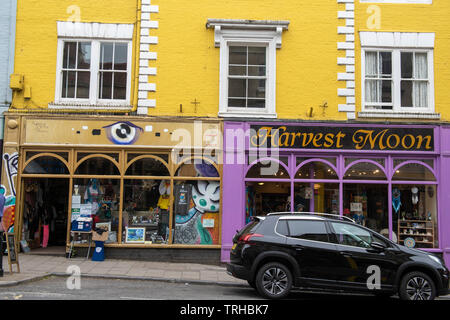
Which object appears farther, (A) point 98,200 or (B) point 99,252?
(A) point 98,200

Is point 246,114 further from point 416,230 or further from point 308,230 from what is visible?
point 416,230

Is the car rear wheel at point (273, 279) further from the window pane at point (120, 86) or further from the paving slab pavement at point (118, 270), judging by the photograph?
the window pane at point (120, 86)

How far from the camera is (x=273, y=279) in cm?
895

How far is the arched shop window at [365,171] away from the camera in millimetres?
13453

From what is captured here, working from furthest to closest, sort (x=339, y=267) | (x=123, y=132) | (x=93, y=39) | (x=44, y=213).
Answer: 1. (x=44, y=213)
2. (x=93, y=39)
3. (x=123, y=132)
4. (x=339, y=267)

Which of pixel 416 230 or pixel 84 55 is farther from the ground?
pixel 84 55

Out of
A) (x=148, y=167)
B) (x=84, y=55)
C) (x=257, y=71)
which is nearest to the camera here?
(x=148, y=167)

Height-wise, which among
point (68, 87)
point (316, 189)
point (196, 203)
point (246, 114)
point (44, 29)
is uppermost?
point (44, 29)

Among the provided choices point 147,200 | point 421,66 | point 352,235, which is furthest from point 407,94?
point 147,200

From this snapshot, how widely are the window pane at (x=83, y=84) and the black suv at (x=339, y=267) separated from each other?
293 inches

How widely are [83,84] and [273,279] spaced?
332 inches

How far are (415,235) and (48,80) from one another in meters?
11.9

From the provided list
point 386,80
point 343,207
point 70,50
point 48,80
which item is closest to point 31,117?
point 48,80

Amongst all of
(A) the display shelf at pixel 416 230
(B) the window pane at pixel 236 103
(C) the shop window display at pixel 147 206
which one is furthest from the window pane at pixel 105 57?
(A) the display shelf at pixel 416 230
